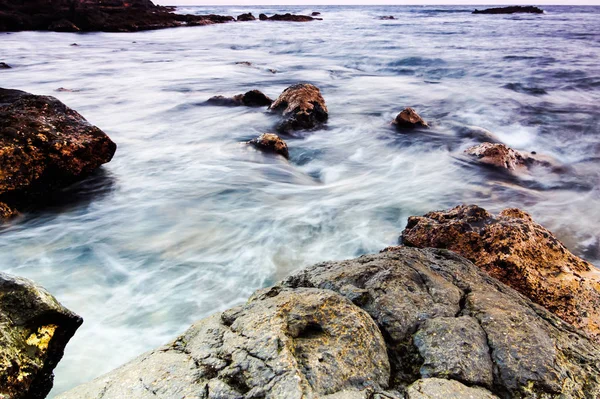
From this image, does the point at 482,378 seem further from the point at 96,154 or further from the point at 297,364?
the point at 96,154

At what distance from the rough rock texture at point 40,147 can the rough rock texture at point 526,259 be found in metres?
4.81

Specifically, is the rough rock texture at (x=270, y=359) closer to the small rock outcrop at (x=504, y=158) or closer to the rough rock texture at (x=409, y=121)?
the small rock outcrop at (x=504, y=158)

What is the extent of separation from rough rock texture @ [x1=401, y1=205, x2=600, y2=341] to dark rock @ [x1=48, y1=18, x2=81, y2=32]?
37883mm

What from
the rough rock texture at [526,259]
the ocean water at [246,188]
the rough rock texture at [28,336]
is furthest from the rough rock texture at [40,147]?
the rough rock texture at [526,259]

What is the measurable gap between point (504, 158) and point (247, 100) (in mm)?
6567

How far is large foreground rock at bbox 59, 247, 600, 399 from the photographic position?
1.79 metres

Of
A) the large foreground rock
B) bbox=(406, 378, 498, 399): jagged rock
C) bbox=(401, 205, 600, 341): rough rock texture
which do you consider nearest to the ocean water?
bbox=(401, 205, 600, 341): rough rock texture

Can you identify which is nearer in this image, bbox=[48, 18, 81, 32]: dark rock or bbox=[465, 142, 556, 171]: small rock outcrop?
bbox=[465, 142, 556, 171]: small rock outcrop

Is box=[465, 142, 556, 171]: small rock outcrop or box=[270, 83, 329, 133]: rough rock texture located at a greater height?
box=[270, 83, 329, 133]: rough rock texture

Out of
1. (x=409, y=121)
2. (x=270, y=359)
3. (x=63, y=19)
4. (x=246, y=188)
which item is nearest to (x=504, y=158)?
(x=409, y=121)

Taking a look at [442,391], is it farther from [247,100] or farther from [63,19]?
[63,19]

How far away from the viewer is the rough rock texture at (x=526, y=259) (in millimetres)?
3160

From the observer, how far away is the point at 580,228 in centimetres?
542

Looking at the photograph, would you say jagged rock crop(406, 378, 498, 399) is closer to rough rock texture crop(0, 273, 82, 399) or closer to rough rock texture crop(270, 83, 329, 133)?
rough rock texture crop(0, 273, 82, 399)
